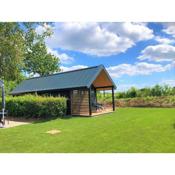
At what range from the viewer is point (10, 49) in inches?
729

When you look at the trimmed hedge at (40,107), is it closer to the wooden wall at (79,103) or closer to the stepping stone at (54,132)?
the wooden wall at (79,103)

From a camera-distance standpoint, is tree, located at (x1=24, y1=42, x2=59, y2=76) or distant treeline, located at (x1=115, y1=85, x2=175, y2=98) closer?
distant treeline, located at (x1=115, y1=85, x2=175, y2=98)

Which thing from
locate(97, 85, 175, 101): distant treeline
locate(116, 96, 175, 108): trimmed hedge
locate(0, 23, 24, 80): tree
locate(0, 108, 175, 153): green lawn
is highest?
locate(0, 23, 24, 80): tree

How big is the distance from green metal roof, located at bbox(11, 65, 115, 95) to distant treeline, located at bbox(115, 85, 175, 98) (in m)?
6.64

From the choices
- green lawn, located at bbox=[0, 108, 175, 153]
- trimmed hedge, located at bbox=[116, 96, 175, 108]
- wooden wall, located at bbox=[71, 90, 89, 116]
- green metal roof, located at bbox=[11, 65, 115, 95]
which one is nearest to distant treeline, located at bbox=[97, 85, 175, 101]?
trimmed hedge, located at bbox=[116, 96, 175, 108]

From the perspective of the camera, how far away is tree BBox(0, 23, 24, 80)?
18516mm

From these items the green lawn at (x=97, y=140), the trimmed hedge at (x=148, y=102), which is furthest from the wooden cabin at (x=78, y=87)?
the green lawn at (x=97, y=140)

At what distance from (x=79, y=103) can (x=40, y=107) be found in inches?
126

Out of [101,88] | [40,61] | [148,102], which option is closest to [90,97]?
[101,88]

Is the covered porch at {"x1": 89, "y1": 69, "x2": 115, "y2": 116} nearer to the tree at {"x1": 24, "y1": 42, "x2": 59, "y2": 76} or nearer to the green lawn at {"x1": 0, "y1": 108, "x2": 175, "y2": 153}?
the green lawn at {"x1": 0, "y1": 108, "x2": 175, "y2": 153}

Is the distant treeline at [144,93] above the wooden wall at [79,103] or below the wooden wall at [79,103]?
above

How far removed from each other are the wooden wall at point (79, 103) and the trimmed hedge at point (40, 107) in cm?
158

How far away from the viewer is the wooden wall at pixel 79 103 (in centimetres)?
1593
